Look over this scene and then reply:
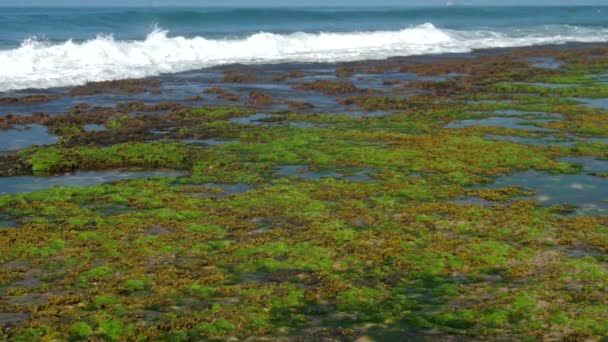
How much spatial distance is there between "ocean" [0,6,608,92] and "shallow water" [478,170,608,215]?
23356mm

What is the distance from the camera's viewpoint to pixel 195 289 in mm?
10438

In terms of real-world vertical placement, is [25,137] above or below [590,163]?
above

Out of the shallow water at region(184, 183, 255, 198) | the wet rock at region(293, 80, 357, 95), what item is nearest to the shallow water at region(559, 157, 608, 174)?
the shallow water at region(184, 183, 255, 198)

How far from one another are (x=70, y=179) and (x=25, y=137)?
18.0ft

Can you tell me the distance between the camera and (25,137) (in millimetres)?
21453

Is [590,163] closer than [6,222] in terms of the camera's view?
No

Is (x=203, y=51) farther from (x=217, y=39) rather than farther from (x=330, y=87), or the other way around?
(x=330, y=87)

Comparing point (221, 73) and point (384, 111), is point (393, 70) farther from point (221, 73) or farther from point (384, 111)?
point (384, 111)

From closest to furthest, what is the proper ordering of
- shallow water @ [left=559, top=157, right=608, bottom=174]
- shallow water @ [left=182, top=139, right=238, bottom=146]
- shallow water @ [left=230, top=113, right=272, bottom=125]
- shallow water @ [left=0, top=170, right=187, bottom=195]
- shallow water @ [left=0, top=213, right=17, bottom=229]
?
1. shallow water @ [left=0, top=213, right=17, bottom=229]
2. shallow water @ [left=0, top=170, right=187, bottom=195]
3. shallow water @ [left=559, top=157, right=608, bottom=174]
4. shallow water @ [left=182, top=139, right=238, bottom=146]
5. shallow water @ [left=230, top=113, right=272, bottom=125]

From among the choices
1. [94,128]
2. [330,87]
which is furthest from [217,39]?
[94,128]

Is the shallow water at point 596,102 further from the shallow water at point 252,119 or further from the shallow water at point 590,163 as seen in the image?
the shallow water at point 252,119

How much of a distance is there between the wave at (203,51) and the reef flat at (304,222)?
35.2 feet

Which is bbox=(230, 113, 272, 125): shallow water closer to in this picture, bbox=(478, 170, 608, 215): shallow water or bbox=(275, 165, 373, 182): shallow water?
bbox=(275, 165, 373, 182): shallow water

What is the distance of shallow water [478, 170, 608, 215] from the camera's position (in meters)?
14.6
